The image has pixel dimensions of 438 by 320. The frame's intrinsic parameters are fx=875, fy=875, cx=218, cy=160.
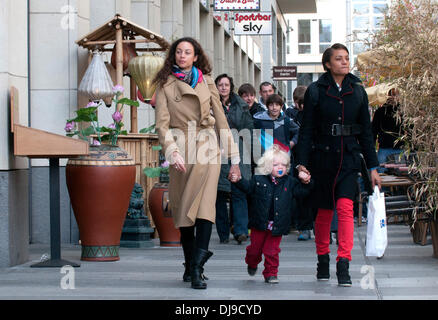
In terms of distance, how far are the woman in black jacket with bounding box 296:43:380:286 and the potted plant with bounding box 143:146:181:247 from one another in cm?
295

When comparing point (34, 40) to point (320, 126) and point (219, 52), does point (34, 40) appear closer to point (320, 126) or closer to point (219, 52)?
point (320, 126)

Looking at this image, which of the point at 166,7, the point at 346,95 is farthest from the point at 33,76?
the point at 166,7

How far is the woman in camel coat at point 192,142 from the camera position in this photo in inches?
263

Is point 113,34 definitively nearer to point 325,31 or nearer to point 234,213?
point 234,213

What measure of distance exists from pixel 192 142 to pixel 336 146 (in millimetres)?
1135

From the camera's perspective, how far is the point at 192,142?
6.77 meters

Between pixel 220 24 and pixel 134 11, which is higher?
pixel 220 24

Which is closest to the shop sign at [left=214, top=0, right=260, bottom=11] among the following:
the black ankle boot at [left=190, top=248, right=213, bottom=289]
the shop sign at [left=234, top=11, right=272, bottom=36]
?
the shop sign at [left=234, top=11, right=272, bottom=36]

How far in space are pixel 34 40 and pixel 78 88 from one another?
2.44 ft

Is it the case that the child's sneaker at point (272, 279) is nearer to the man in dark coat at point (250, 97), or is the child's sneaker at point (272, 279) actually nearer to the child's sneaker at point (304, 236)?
the child's sneaker at point (304, 236)

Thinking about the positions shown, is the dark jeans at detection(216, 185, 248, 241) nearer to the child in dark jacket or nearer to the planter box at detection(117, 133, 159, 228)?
the planter box at detection(117, 133, 159, 228)

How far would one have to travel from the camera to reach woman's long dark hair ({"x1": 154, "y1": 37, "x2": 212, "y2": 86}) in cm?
688

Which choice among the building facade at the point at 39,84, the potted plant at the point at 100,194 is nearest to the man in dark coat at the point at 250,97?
the building facade at the point at 39,84
